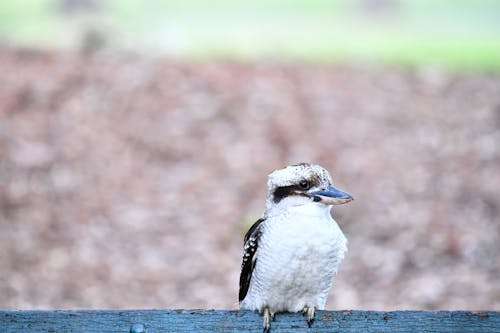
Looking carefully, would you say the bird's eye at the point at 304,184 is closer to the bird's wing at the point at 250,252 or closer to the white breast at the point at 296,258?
the white breast at the point at 296,258

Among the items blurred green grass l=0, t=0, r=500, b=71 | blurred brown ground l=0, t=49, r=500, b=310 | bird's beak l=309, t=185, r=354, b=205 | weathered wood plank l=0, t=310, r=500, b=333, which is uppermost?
blurred green grass l=0, t=0, r=500, b=71

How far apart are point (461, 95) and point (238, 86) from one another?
10.8ft

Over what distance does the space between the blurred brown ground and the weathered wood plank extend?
4209 millimetres

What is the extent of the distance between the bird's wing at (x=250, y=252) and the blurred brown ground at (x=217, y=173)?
11.0ft

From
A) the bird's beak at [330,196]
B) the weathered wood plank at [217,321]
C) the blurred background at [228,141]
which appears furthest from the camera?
the blurred background at [228,141]

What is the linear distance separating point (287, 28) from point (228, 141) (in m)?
2.24

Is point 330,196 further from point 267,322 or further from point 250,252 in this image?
point 267,322

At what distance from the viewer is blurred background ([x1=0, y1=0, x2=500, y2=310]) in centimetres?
754

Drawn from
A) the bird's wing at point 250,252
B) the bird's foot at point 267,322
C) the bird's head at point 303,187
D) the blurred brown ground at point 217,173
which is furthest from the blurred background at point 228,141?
the bird's foot at point 267,322

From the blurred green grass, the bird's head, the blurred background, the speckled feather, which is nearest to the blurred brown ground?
the blurred background

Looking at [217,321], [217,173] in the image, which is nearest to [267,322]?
[217,321]

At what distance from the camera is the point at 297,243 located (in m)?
3.57

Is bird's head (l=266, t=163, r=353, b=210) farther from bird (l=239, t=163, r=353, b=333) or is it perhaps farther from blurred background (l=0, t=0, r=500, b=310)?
blurred background (l=0, t=0, r=500, b=310)

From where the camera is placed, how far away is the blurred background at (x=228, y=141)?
7543 millimetres
